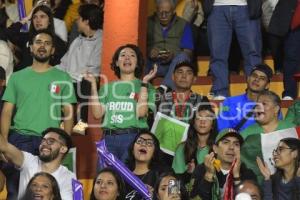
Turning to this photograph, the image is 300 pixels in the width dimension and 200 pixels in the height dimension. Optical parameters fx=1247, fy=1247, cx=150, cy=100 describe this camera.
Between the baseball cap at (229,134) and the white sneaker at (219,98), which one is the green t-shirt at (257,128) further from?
the white sneaker at (219,98)

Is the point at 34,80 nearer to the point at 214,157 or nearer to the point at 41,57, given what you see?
the point at 41,57

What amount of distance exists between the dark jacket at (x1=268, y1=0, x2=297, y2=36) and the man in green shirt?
2.90m

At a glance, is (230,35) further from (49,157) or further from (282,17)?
(49,157)

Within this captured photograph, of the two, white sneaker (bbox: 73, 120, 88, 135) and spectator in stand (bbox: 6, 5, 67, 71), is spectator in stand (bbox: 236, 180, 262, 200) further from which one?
spectator in stand (bbox: 6, 5, 67, 71)

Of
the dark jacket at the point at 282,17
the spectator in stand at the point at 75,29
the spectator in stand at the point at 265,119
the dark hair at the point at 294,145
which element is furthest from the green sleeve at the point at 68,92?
the dark jacket at the point at 282,17

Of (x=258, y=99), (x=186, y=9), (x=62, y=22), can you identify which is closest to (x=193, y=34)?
(x=186, y=9)

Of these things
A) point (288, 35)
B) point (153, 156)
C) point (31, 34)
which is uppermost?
point (288, 35)

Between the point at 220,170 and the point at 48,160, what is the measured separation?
1618 millimetres

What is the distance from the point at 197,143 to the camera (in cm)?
1231

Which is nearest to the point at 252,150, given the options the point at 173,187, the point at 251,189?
the point at 251,189

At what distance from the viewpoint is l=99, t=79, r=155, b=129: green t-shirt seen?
12445 mm

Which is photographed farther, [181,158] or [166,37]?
[166,37]

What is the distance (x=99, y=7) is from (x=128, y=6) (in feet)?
3.19

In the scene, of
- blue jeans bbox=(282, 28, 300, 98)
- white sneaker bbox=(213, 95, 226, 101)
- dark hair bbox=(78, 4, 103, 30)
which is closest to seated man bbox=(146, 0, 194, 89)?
dark hair bbox=(78, 4, 103, 30)
